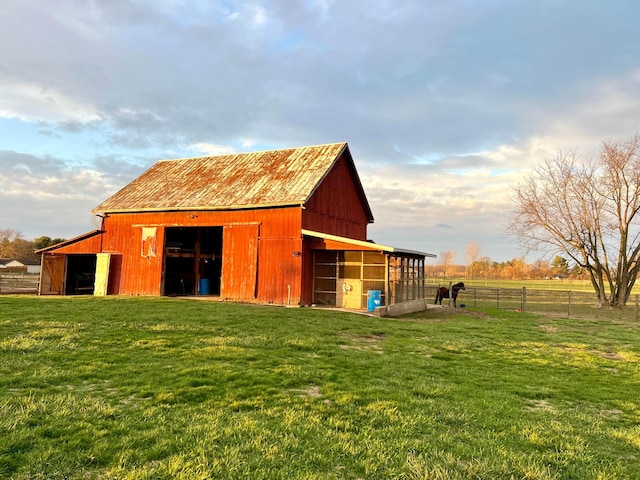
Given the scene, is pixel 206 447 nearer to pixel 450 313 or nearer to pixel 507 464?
pixel 507 464

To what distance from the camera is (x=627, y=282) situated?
2650 cm

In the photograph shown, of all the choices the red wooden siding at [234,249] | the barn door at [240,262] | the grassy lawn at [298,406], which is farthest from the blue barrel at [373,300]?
the grassy lawn at [298,406]

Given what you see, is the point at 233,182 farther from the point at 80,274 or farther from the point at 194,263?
the point at 80,274

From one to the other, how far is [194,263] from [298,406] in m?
20.1

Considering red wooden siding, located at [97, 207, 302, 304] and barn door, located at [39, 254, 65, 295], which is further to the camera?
barn door, located at [39, 254, 65, 295]

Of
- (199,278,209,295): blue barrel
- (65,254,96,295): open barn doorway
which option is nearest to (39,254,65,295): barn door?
(65,254,96,295): open barn doorway

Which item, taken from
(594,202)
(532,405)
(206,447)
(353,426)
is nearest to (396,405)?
(353,426)

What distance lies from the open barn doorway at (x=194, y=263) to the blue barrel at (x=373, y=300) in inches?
412

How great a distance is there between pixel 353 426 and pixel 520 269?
289 ft

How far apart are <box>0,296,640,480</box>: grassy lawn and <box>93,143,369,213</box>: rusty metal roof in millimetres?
10057

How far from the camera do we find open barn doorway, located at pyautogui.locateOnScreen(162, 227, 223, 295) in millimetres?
23078

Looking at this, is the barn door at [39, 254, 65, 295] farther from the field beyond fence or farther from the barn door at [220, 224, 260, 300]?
the field beyond fence

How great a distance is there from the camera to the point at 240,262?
18891 millimetres

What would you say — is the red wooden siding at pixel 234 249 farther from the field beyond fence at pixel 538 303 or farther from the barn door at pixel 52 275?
the field beyond fence at pixel 538 303
